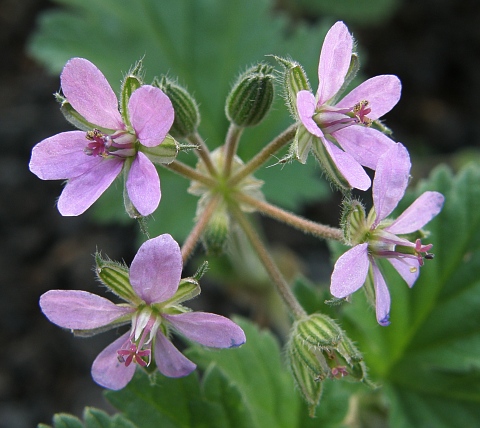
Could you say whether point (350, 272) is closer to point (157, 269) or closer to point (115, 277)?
point (157, 269)

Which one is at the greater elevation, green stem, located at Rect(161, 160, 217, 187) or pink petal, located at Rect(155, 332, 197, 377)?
green stem, located at Rect(161, 160, 217, 187)

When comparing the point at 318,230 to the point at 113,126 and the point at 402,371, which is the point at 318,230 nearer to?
the point at 113,126

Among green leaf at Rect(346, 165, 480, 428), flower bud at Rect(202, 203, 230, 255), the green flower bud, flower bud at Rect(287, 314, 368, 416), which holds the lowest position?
green leaf at Rect(346, 165, 480, 428)

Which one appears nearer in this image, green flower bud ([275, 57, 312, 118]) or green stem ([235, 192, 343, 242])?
green flower bud ([275, 57, 312, 118])

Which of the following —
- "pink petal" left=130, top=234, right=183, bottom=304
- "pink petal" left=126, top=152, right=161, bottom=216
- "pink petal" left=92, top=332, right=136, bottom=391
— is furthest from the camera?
"pink petal" left=92, top=332, right=136, bottom=391

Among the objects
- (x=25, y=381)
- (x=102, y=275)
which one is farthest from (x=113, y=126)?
(x=25, y=381)

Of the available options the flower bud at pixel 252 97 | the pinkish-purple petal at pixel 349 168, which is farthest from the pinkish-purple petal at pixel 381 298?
the flower bud at pixel 252 97

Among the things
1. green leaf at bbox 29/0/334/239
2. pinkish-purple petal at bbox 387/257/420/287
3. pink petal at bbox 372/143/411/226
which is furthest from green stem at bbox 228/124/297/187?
green leaf at bbox 29/0/334/239

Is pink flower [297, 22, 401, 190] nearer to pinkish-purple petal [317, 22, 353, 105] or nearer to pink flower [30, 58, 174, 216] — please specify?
pinkish-purple petal [317, 22, 353, 105]
